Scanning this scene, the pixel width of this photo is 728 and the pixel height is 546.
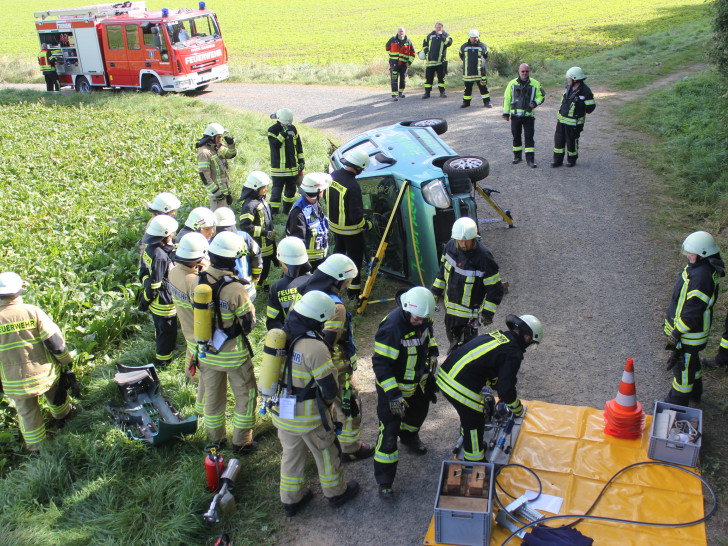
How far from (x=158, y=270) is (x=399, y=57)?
40.6ft

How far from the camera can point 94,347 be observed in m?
7.59

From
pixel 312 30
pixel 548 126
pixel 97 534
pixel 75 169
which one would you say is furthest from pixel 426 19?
pixel 97 534

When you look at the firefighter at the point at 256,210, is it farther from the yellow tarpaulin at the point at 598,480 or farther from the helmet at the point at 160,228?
the yellow tarpaulin at the point at 598,480

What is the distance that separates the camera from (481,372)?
4.75 metres

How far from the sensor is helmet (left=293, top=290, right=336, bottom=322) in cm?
441

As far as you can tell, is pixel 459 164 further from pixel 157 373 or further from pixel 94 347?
pixel 94 347

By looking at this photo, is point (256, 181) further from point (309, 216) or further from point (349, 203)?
point (349, 203)

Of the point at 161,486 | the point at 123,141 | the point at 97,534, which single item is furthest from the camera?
the point at 123,141

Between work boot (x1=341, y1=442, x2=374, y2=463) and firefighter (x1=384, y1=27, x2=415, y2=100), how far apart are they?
13.4 m

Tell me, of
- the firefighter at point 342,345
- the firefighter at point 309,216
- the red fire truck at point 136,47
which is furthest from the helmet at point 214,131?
the red fire truck at point 136,47

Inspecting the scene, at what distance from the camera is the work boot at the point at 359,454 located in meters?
5.48

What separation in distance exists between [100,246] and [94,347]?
255 centimetres

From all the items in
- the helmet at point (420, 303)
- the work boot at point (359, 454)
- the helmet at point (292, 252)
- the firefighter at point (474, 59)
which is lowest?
the work boot at point (359, 454)

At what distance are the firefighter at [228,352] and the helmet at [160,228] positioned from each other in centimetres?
144
